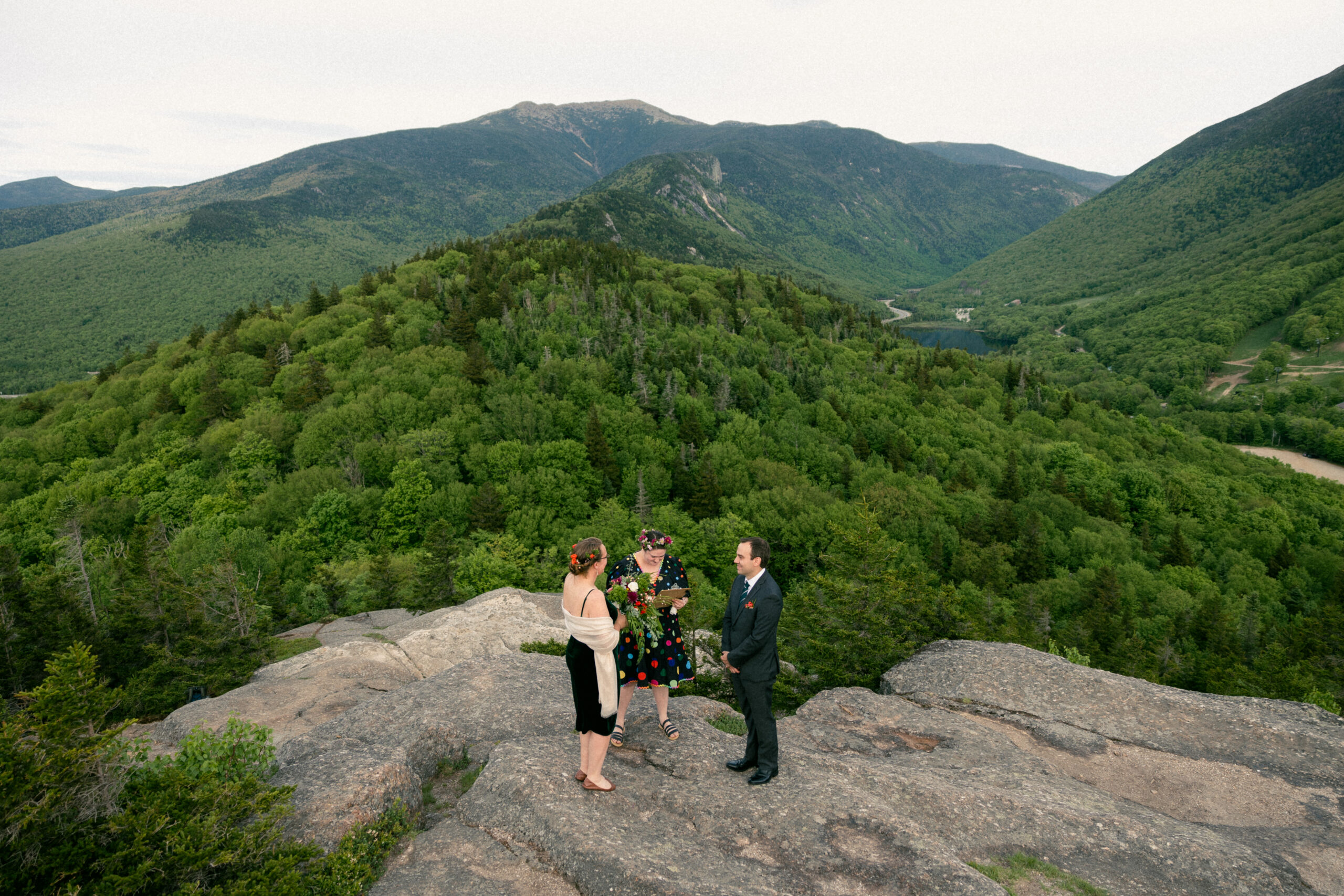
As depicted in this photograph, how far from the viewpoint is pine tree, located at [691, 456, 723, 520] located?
72062 millimetres

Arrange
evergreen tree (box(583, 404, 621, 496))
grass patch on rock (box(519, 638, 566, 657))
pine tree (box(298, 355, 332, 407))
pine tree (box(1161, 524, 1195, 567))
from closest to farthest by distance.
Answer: grass patch on rock (box(519, 638, 566, 657))
evergreen tree (box(583, 404, 621, 496))
pine tree (box(298, 355, 332, 407))
pine tree (box(1161, 524, 1195, 567))

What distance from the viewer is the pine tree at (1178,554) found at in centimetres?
7756

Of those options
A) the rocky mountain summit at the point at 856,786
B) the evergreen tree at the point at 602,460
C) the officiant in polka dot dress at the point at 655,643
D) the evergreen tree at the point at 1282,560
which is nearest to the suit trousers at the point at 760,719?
the rocky mountain summit at the point at 856,786

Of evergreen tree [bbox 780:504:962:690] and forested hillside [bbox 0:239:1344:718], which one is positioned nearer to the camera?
evergreen tree [bbox 780:504:962:690]

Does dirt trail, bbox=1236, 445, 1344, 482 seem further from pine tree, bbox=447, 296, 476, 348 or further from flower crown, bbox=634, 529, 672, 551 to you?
flower crown, bbox=634, 529, 672, 551

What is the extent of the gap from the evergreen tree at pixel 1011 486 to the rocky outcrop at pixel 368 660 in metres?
79.3

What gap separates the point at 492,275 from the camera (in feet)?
323

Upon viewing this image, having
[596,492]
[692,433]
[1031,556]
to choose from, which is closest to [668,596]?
[596,492]

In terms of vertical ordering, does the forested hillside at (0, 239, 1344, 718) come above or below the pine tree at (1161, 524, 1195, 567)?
above

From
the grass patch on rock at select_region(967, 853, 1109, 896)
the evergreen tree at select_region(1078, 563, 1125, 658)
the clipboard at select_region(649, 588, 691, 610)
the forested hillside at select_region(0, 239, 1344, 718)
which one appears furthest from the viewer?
the evergreen tree at select_region(1078, 563, 1125, 658)

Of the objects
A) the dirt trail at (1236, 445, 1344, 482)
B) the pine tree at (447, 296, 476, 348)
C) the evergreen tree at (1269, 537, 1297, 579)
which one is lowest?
the dirt trail at (1236, 445, 1344, 482)

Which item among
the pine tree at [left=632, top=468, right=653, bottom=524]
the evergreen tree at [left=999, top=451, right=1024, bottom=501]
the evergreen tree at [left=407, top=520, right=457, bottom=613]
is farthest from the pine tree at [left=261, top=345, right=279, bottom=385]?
the evergreen tree at [left=999, top=451, right=1024, bottom=501]

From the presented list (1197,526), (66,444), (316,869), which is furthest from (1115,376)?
(66,444)

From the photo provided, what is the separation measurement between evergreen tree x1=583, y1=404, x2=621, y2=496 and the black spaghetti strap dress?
6259 cm
